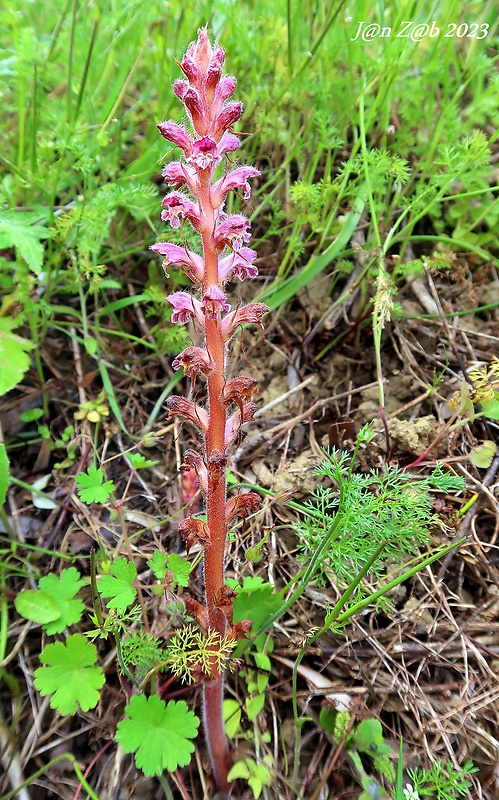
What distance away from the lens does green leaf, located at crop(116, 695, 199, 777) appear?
1683 millimetres

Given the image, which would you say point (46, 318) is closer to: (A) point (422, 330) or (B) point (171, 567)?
(B) point (171, 567)

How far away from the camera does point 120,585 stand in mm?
1771

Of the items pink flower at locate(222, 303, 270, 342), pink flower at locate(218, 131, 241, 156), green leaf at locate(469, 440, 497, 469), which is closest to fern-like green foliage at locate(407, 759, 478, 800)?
green leaf at locate(469, 440, 497, 469)

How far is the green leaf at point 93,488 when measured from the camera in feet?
6.71

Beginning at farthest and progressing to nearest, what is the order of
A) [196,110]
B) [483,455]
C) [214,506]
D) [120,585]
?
[483,455]
[120,585]
[214,506]
[196,110]

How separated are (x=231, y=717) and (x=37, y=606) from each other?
0.87m

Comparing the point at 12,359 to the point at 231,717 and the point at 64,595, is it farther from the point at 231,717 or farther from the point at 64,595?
the point at 231,717

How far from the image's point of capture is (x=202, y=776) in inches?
75.3

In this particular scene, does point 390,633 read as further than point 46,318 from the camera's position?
No

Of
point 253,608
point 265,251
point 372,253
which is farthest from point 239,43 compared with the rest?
point 253,608

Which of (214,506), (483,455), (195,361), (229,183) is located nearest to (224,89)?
(229,183)

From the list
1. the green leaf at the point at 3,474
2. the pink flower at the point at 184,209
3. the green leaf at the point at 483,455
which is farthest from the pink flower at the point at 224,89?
the green leaf at the point at 483,455

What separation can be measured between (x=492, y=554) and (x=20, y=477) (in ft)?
7.21

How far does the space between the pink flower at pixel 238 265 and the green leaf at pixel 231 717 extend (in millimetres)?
1595
